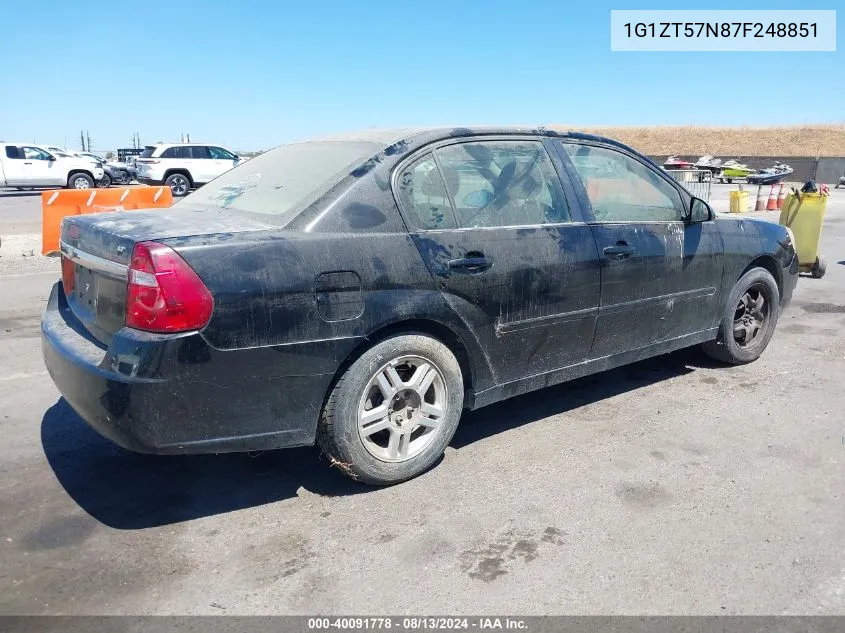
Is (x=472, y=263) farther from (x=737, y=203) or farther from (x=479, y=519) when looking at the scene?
(x=737, y=203)

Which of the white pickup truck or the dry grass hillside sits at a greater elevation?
the dry grass hillside

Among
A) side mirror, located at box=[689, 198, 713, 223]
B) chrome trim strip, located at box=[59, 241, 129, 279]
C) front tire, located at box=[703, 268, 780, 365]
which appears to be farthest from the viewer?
front tire, located at box=[703, 268, 780, 365]

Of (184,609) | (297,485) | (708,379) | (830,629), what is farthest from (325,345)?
(708,379)

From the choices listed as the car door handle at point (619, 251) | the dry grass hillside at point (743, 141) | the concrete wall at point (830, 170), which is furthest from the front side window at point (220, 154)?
the dry grass hillside at point (743, 141)

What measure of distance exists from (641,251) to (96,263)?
2.96 metres

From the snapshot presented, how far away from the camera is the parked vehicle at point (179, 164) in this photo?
23.7 metres

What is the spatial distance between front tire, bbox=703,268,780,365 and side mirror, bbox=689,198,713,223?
65 cm

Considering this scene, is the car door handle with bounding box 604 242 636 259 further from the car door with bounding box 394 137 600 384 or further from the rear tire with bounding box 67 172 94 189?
→ the rear tire with bounding box 67 172 94 189

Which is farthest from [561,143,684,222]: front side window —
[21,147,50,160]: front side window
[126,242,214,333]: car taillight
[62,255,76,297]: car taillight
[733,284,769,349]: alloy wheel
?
[21,147,50,160]: front side window

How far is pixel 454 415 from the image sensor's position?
3631 millimetres

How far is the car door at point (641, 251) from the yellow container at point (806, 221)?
4997mm

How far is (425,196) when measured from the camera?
3.58 m

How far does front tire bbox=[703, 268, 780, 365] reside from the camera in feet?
16.8

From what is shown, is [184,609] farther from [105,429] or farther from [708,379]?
[708,379]
